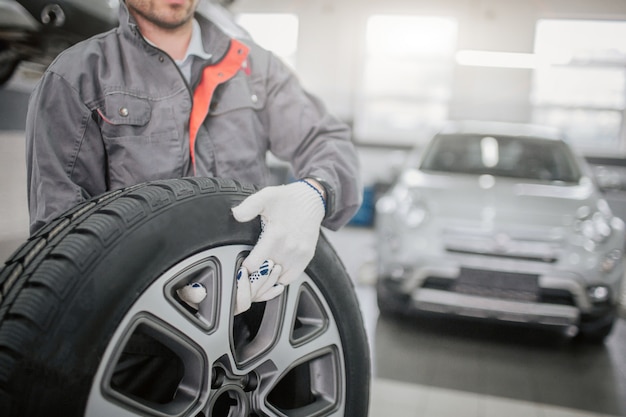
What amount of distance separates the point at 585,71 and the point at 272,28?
3.46 ft

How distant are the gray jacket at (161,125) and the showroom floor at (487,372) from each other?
2.90 feet

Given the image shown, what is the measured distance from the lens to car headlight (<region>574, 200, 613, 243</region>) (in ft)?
7.35

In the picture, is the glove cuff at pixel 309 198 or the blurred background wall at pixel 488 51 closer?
the glove cuff at pixel 309 198

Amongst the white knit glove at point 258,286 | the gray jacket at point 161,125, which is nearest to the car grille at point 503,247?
the gray jacket at point 161,125

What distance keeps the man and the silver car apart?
142 cm

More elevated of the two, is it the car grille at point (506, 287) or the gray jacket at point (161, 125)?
the gray jacket at point (161, 125)

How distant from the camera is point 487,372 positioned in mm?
1916

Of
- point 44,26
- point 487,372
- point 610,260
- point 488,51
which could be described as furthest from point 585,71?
point 44,26

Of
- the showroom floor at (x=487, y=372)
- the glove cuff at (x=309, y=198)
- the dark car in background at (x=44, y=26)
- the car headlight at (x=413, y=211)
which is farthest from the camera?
the car headlight at (x=413, y=211)

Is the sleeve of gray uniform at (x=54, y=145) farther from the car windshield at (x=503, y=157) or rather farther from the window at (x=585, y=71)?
the car windshield at (x=503, y=157)

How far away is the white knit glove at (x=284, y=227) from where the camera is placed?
0.75 meters

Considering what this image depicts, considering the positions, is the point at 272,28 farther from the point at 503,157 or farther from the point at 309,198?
the point at 503,157

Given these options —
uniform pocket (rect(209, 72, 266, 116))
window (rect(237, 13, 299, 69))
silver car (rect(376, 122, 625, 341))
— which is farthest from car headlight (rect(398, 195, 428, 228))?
uniform pocket (rect(209, 72, 266, 116))

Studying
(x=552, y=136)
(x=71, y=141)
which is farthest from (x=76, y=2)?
(x=552, y=136)
